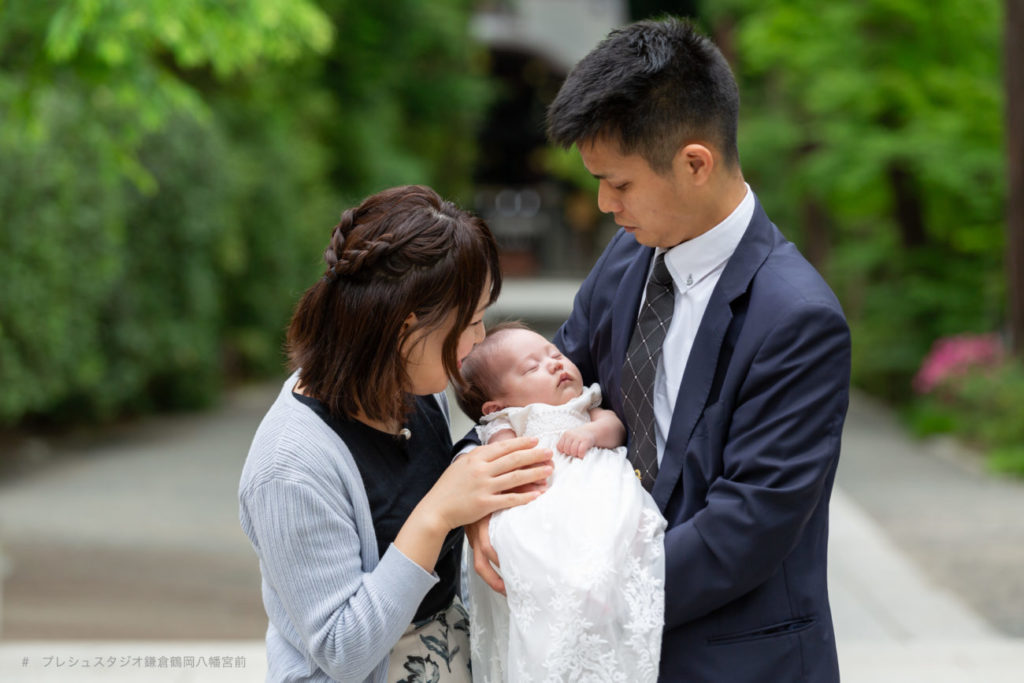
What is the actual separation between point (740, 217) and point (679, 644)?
77 cm

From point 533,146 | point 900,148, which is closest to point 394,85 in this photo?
point 900,148

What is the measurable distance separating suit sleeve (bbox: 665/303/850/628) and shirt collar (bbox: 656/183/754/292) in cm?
23

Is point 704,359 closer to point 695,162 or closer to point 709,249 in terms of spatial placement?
point 709,249

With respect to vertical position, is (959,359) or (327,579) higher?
(327,579)

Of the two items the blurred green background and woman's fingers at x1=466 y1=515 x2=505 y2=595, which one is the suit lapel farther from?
the blurred green background

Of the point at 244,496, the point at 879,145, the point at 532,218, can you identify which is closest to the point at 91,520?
the point at 244,496

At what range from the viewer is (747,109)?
1800 centimetres

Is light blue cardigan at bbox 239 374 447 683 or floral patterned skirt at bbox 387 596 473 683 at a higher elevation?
light blue cardigan at bbox 239 374 447 683

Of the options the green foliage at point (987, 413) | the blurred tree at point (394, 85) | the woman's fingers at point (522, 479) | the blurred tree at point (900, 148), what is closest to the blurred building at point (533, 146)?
the blurred tree at point (394, 85)

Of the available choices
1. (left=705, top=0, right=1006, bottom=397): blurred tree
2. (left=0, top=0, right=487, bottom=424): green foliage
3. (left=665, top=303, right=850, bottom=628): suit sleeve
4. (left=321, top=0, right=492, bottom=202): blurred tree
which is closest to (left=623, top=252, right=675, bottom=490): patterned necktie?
(left=665, top=303, right=850, bottom=628): suit sleeve

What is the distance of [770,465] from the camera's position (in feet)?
6.09

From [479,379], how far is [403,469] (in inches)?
17.2

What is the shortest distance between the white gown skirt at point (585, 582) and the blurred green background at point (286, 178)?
4.03 metres

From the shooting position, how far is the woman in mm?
1917
